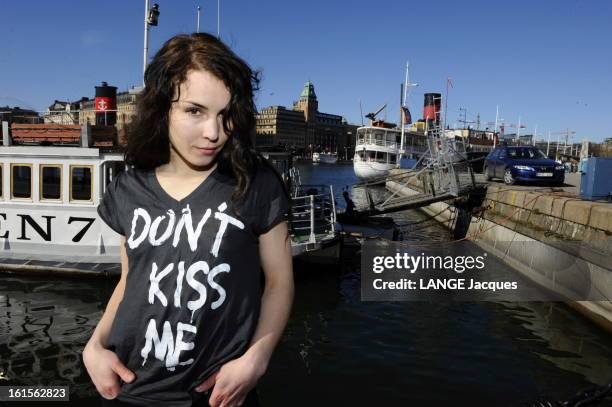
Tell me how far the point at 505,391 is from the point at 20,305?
33.6 feet

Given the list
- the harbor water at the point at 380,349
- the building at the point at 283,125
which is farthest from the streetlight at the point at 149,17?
the building at the point at 283,125

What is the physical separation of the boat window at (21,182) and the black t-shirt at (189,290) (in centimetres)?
1241

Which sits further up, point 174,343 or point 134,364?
point 174,343

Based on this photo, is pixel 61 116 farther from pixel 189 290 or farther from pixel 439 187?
pixel 189 290

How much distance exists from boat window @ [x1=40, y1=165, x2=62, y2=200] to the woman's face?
39.1 ft

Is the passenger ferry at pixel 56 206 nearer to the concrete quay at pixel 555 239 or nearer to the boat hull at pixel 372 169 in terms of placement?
the concrete quay at pixel 555 239

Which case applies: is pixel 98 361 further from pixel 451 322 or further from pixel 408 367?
pixel 451 322

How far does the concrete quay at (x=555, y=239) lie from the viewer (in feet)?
32.8

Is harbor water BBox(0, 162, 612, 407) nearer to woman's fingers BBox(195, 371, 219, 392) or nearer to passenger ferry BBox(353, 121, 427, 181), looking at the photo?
woman's fingers BBox(195, 371, 219, 392)

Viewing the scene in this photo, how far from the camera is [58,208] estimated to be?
472 inches

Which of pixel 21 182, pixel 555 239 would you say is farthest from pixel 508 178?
pixel 21 182

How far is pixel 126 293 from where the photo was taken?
5.89 ft

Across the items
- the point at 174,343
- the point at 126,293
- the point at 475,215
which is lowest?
the point at 475,215

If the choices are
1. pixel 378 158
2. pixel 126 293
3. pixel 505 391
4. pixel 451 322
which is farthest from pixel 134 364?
pixel 378 158
